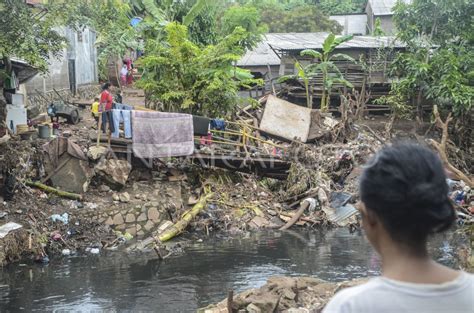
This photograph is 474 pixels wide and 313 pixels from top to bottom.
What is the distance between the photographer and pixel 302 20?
3092cm

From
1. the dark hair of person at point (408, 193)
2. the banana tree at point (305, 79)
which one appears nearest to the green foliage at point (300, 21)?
the banana tree at point (305, 79)

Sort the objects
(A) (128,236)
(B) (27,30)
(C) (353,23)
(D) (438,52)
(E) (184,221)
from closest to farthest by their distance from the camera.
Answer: (B) (27,30), (A) (128,236), (E) (184,221), (D) (438,52), (C) (353,23)

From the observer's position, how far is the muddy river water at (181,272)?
826 cm

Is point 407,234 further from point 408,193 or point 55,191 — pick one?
point 55,191

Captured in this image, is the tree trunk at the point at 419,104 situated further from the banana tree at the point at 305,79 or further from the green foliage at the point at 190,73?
the green foliage at the point at 190,73

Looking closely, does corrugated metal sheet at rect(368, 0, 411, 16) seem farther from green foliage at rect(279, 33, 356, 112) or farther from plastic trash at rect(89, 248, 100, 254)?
plastic trash at rect(89, 248, 100, 254)

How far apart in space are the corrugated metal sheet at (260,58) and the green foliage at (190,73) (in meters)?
8.75

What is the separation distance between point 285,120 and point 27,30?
875 centimetres

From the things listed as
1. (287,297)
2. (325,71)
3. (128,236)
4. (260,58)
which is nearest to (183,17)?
(325,71)

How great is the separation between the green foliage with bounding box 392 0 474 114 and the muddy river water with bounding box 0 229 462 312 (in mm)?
6385

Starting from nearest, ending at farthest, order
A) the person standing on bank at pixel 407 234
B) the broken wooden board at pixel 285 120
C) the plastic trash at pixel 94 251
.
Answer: the person standing on bank at pixel 407 234
the plastic trash at pixel 94 251
the broken wooden board at pixel 285 120

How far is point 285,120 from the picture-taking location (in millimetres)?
16812

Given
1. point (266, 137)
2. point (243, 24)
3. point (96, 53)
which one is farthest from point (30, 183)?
point (96, 53)

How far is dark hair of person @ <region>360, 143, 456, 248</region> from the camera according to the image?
54.0 inches
